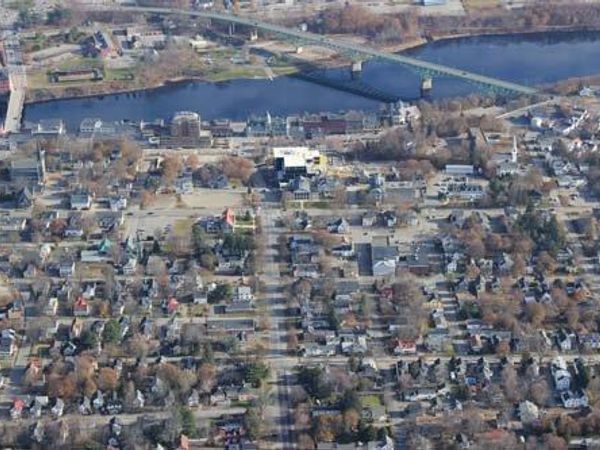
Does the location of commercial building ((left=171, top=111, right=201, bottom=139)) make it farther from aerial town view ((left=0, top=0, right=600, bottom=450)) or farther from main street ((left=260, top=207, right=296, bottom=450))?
main street ((left=260, top=207, right=296, bottom=450))

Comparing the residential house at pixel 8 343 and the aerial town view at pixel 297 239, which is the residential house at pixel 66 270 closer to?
the aerial town view at pixel 297 239

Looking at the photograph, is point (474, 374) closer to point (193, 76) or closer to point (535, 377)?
point (535, 377)

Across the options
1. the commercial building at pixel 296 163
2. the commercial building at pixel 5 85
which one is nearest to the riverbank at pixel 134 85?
the commercial building at pixel 5 85

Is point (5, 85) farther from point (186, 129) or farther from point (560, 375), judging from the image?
point (560, 375)

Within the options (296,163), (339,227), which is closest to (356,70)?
(296,163)

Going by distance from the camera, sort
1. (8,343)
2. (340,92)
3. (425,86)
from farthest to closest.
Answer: (340,92), (425,86), (8,343)

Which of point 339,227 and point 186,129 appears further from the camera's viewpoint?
point 186,129
